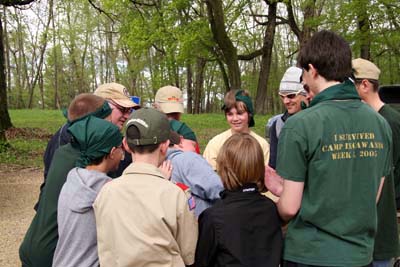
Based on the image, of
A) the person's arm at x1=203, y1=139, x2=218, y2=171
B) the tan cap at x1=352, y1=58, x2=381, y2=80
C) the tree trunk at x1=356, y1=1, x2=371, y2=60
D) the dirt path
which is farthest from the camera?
the tree trunk at x1=356, y1=1, x2=371, y2=60

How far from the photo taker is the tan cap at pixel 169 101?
3.65 meters

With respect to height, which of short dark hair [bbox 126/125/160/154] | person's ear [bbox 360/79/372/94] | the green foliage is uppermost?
person's ear [bbox 360/79/372/94]

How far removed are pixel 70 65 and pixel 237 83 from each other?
40823 millimetres

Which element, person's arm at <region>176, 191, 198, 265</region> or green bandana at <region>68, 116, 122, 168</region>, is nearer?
person's arm at <region>176, 191, 198, 265</region>

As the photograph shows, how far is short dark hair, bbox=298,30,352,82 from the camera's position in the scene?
2096 millimetres

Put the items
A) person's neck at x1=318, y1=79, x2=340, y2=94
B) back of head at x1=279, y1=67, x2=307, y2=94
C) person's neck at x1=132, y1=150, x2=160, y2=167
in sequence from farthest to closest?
back of head at x1=279, y1=67, x2=307, y2=94
person's neck at x1=132, y1=150, x2=160, y2=167
person's neck at x1=318, y1=79, x2=340, y2=94

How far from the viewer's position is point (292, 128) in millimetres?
2049

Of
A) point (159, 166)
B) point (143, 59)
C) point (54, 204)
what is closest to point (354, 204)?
point (159, 166)

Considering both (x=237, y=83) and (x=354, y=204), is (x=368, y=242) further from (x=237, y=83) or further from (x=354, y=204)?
(x=237, y=83)

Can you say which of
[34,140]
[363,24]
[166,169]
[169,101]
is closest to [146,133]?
[166,169]

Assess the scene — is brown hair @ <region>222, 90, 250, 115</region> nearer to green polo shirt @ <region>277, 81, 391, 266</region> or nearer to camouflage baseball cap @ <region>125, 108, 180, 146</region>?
camouflage baseball cap @ <region>125, 108, 180, 146</region>

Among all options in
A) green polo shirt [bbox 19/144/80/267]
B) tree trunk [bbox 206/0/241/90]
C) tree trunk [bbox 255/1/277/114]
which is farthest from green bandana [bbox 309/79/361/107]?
tree trunk [bbox 255/1/277/114]

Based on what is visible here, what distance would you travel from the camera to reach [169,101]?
3.68 metres

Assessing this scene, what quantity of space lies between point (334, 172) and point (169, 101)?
75.3 inches
